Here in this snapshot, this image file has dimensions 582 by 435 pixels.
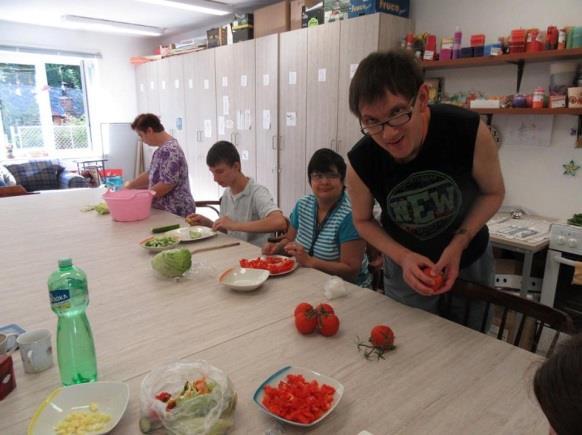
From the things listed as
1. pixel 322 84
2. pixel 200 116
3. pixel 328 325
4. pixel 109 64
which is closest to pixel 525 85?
pixel 322 84

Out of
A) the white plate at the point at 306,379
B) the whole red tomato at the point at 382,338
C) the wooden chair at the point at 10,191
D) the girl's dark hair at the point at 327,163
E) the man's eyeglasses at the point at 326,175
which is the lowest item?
the wooden chair at the point at 10,191

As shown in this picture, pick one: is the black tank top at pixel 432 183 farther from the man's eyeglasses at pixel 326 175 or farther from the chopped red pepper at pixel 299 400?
the chopped red pepper at pixel 299 400

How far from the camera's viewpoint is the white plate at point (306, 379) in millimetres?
845

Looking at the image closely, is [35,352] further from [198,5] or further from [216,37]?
[216,37]

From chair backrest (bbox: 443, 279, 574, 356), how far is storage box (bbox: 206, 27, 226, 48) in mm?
4591

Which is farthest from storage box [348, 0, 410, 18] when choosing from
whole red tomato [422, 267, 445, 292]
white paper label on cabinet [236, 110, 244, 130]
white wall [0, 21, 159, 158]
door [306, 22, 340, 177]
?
white wall [0, 21, 159, 158]

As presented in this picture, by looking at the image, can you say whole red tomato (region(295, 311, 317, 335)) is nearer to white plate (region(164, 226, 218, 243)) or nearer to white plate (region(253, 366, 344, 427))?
white plate (region(253, 366, 344, 427))

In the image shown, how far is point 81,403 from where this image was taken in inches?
35.5

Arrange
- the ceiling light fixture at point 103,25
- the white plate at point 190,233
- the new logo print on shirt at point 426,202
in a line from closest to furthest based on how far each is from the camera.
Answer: the new logo print on shirt at point 426,202 → the white plate at point 190,233 → the ceiling light fixture at point 103,25

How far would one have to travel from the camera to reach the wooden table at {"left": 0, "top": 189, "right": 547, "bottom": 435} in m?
0.87

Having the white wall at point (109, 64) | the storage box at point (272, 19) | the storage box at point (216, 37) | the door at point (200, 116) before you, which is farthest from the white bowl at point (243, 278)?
the white wall at point (109, 64)

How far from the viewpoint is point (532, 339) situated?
1220 millimetres

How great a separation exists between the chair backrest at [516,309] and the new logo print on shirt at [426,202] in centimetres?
21

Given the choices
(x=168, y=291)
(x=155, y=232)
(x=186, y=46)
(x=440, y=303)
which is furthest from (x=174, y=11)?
(x=440, y=303)
